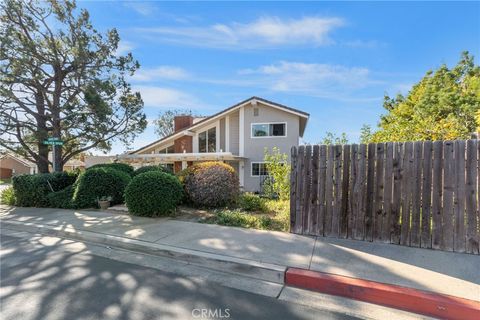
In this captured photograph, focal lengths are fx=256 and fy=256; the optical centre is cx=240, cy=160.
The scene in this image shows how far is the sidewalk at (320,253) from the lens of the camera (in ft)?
10.8

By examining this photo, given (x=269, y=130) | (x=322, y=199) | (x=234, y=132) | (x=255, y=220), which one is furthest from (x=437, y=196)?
(x=234, y=132)

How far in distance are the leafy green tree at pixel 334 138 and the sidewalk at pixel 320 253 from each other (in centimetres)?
360

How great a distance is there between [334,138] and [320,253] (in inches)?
175

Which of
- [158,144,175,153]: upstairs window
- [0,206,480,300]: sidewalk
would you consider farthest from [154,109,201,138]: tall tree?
[0,206,480,300]: sidewalk

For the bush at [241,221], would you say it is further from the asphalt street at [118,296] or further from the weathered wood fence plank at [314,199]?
the asphalt street at [118,296]

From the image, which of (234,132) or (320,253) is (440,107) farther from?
(320,253)

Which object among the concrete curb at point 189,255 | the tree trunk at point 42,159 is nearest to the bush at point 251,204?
the concrete curb at point 189,255

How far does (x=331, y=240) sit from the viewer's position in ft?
15.5

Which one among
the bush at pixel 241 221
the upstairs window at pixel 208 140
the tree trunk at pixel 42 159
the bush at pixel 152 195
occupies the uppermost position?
the upstairs window at pixel 208 140

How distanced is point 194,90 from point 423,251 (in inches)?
684

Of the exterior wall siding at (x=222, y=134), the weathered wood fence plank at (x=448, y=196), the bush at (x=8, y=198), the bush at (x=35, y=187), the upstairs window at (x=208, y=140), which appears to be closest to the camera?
the weathered wood fence plank at (x=448, y=196)

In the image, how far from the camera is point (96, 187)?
8.51m

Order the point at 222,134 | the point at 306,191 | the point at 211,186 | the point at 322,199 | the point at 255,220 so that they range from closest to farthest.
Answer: the point at 322,199 → the point at 306,191 → the point at 255,220 → the point at 211,186 → the point at 222,134

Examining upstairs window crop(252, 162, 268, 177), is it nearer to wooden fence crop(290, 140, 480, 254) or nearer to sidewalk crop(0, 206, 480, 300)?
sidewalk crop(0, 206, 480, 300)
